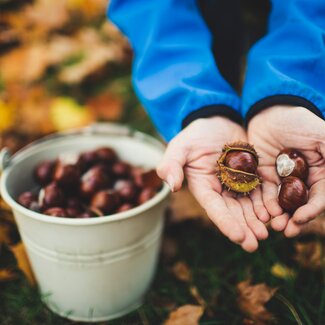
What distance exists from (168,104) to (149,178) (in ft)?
1.17

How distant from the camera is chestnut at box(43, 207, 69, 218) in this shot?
1553 mm

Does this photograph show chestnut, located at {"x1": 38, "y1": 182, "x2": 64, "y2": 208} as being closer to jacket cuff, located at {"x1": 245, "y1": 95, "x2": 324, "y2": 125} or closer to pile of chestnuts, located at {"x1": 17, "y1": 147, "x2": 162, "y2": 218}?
pile of chestnuts, located at {"x1": 17, "y1": 147, "x2": 162, "y2": 218}

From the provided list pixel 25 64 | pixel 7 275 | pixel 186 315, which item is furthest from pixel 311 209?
pixel 25 64

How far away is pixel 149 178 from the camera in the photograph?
180 cm

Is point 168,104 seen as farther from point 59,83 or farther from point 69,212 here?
point 59,83

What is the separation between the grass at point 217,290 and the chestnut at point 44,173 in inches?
16.8

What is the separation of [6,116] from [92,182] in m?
1.07

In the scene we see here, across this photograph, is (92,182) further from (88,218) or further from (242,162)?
(242,162)

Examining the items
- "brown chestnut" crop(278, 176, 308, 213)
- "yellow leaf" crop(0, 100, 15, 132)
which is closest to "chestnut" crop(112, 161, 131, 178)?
"brown chestnut" crop(278, 176, 308, 213)

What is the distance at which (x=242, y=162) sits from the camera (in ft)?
4.48

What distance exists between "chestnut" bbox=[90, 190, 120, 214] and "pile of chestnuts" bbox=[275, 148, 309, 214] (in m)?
0.64

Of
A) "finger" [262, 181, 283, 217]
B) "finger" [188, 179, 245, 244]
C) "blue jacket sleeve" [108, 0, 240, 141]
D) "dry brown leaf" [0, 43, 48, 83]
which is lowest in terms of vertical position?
"dry brown leaf" [0, 43, 48, 83]

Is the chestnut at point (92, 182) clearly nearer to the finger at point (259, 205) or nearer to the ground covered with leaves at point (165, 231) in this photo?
the ground covered with leaves at point (165, 231)

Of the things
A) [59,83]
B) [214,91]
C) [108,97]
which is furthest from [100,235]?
[59,83]
